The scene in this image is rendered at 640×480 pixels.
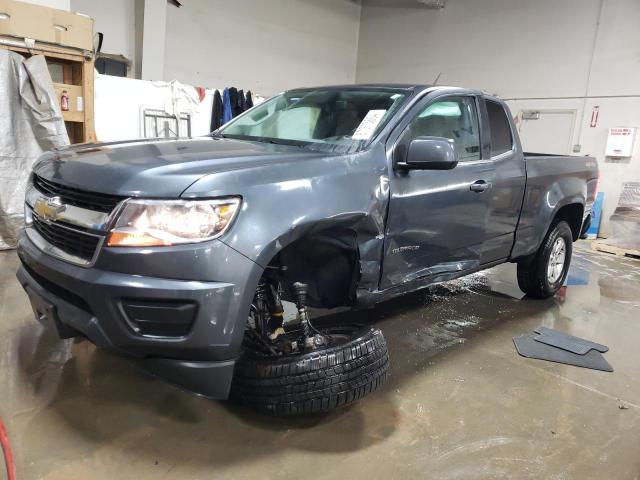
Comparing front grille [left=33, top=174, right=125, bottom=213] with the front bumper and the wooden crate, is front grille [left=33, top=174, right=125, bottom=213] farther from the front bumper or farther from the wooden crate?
the wooden crate

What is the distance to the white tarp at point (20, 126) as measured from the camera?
15.1 ft

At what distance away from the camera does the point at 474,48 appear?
950cm

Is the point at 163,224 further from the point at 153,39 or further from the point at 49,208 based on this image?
the point at 153,39

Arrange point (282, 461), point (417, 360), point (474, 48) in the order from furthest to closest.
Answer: point (474, 48) → point (417, 360) → point (282, 461)

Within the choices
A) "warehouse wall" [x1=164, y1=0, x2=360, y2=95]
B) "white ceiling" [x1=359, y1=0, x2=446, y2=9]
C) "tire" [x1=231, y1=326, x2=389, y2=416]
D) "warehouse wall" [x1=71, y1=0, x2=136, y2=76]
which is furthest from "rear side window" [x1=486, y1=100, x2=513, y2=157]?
"white ceiling" [x1=359, y1=0, x2=446, y2=9]

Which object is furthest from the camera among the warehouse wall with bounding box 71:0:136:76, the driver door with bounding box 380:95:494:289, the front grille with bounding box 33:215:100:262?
the warehouse wall with bounding box 71:0:136:76

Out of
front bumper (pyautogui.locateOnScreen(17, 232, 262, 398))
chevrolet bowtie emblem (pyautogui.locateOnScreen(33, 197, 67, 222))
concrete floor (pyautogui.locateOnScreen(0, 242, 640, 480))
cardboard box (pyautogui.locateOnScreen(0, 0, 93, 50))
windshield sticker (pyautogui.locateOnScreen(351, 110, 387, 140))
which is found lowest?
concrete floor (pyautogui.locateOnScreen(0, 242, 640, 480))

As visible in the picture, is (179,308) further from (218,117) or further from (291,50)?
(291,50)

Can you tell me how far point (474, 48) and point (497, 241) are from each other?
7.62m

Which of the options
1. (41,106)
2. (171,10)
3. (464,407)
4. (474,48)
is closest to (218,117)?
(171,10)

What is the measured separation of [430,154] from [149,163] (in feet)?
3.99

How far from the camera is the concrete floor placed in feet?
6.07

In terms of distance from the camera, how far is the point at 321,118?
2717 mm

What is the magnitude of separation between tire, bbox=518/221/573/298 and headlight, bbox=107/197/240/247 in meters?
3.11
